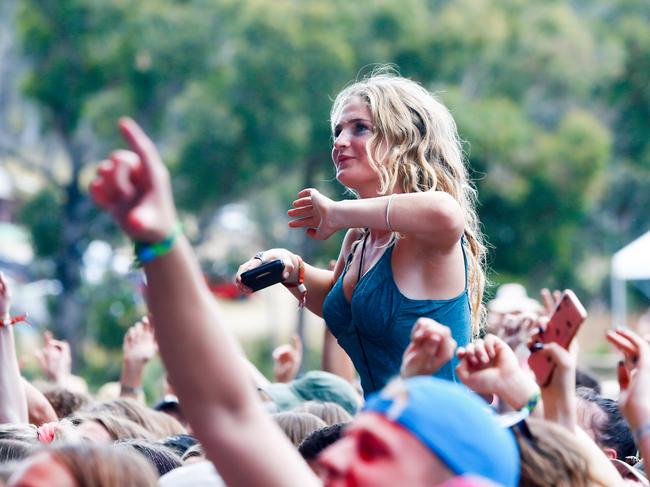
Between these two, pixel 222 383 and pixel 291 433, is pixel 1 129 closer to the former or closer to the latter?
pixel 291 433

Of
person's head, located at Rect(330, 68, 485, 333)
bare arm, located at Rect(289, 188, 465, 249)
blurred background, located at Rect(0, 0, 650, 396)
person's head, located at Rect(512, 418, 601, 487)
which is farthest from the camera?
blurred background, located at Rect(0, 0, 650, 396)

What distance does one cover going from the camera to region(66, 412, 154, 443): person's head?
12.8 ft

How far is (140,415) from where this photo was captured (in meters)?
4.47

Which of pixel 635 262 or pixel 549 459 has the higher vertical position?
pixel 549 459

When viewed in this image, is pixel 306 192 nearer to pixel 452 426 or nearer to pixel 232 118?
pixel 452 426

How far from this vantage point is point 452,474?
68.1 inches

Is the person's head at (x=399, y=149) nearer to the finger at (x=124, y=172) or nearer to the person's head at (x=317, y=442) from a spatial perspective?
the person's head at (x=317, y=442)

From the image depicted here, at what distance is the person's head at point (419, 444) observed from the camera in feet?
5.64

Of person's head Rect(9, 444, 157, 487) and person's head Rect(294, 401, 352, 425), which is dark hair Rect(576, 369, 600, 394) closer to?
person's head Rect(294, 401, 352, 425)

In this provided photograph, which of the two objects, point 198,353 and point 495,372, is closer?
point 198,353

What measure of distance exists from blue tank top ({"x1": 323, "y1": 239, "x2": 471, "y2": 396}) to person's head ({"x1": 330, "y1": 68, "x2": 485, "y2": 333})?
218 millimetres

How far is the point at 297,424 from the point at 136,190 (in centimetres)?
185

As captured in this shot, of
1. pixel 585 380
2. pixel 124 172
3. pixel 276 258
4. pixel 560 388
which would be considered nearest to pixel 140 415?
pixel 276 258

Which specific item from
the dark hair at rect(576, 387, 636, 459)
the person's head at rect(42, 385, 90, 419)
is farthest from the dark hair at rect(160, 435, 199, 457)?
the dark hair at rect(576, 387, 636, 459)
